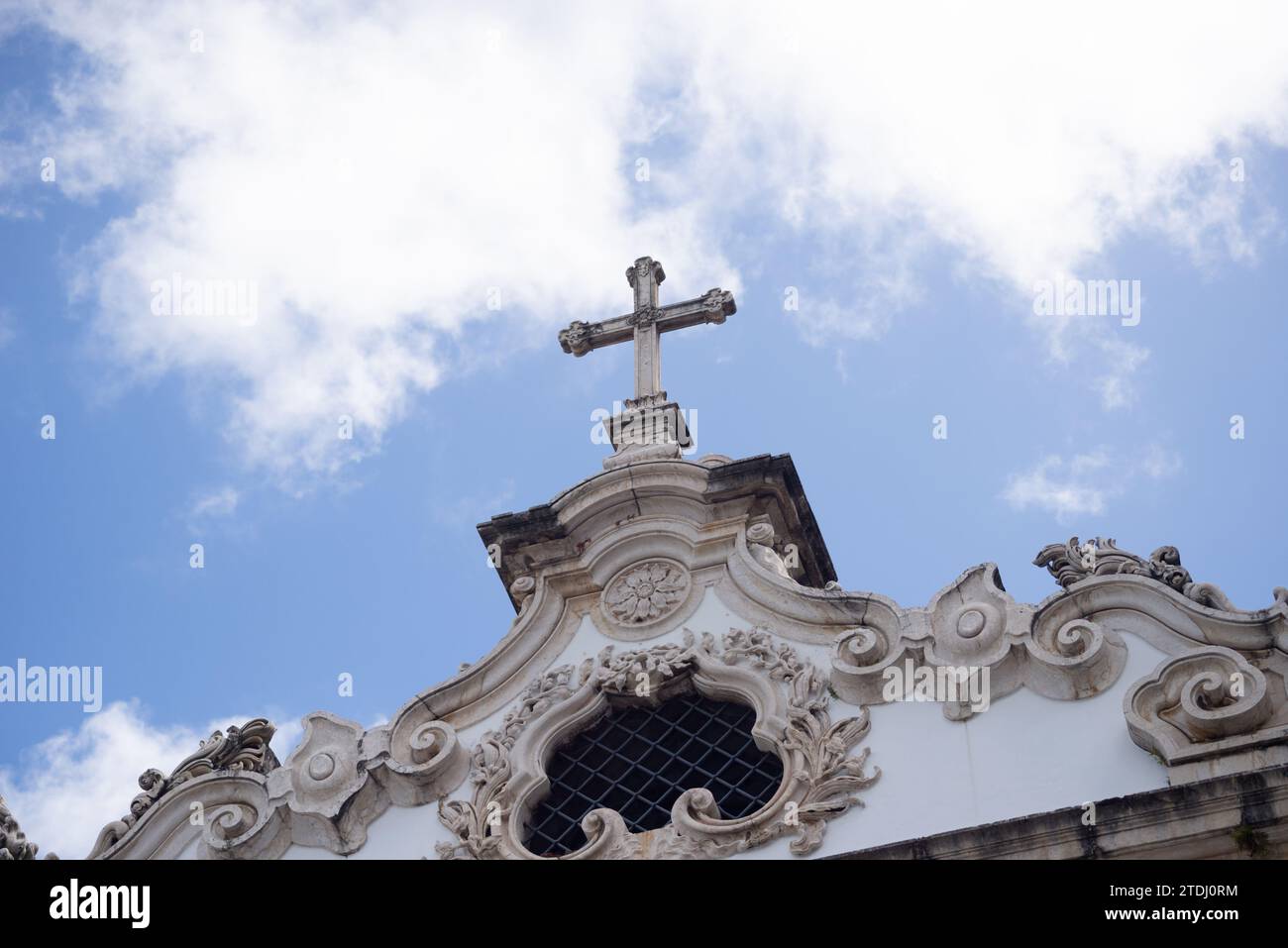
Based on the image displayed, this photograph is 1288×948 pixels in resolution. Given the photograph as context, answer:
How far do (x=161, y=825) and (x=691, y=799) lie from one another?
11.4ft

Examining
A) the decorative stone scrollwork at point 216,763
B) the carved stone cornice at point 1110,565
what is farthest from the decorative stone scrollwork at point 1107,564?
the decorative stone scrollwork at point 216,763

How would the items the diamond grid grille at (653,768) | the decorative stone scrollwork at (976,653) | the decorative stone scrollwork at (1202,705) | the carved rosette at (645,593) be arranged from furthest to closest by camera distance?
the carved rosette at (645,593), the diamond grid grille at (653,768), the decorative stone scrollwork at (976,653), the decorative stone scrollwork at (1202,705)

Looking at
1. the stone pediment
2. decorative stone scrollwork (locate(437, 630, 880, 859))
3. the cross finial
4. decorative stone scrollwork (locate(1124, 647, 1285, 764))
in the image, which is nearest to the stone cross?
the cross finial

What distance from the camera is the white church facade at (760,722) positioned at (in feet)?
34.7

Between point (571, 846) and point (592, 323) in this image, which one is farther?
point (592, 323)

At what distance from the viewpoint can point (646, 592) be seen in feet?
42.1

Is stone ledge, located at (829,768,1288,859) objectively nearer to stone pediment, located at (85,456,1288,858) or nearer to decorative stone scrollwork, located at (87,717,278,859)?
stone pediment, located at (85,456,1288,858)

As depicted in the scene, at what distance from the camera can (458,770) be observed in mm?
12195

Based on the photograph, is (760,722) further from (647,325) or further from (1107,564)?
(647,325)

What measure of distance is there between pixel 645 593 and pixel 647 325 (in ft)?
8.54

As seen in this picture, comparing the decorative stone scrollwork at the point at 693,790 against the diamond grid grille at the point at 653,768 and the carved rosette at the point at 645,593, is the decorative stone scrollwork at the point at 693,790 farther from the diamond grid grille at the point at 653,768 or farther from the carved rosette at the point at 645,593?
the carved rosette at the point at 645,593

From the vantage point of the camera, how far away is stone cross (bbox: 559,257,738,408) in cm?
1440
